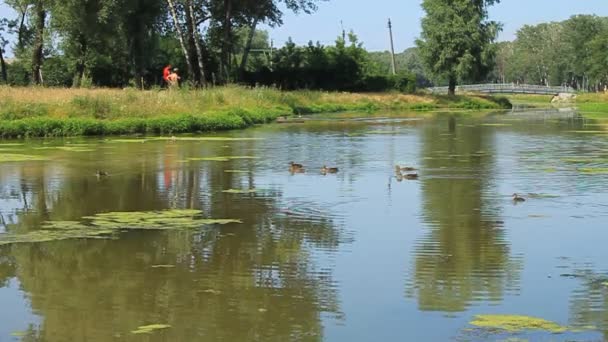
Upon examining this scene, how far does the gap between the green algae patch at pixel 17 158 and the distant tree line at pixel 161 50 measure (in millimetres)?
23439

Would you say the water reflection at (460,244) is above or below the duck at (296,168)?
below

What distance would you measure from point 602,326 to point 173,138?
1926cm

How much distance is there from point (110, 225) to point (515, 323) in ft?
18.4

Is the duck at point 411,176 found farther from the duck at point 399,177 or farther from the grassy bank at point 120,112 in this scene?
the grassy bank at point 120,112

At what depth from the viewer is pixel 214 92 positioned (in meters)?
35.2

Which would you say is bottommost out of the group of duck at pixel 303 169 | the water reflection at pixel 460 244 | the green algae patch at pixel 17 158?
the water reflection at pixel 460 244

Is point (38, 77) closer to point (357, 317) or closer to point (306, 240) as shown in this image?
point (306, 240)

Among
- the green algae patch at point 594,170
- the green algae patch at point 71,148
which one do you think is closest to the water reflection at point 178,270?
the green algae patch at point 594,170

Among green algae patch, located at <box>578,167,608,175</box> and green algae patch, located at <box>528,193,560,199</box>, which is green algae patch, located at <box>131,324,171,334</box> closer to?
green algae patch, located at <box>528,193,560,199</box>

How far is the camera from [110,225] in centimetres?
1052

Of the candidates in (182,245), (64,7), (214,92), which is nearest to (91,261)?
(182,245)

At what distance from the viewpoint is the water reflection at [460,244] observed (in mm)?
7344

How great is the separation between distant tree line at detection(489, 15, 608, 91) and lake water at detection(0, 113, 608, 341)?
92.5 m

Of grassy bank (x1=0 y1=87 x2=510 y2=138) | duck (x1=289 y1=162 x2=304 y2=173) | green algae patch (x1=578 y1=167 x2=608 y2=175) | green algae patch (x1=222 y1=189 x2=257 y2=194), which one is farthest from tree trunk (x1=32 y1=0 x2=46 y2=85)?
green algae patch (x1=578 y1=167 x2=608 y2=175)
